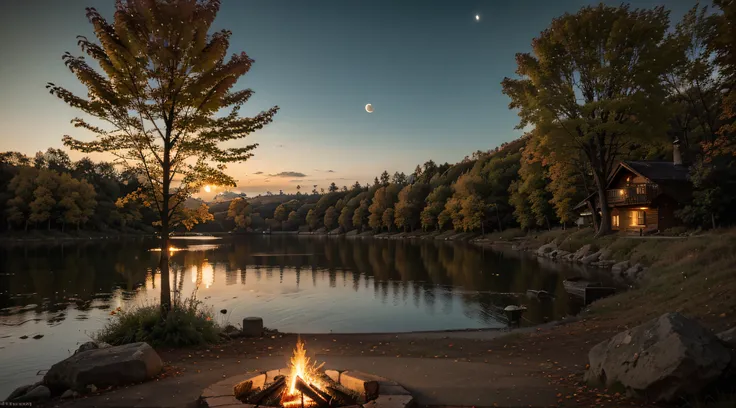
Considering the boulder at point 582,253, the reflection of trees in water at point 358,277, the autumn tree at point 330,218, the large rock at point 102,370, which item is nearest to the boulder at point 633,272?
the reflection of trees in water at point 358,277

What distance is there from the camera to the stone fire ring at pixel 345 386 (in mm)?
7875

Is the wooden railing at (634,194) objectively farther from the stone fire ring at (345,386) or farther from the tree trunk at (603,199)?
the stone fire ring at (345,386)

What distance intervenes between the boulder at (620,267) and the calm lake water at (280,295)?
2.82m

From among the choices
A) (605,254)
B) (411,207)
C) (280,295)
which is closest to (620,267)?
(605,254)

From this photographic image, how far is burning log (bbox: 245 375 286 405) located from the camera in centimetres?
826

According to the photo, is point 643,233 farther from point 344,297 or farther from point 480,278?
point 344,297

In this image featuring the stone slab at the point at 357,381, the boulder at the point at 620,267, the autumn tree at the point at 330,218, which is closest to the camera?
the stone slab at the point at 357,381

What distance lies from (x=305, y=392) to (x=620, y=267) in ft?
111

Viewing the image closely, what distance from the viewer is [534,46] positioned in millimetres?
41406

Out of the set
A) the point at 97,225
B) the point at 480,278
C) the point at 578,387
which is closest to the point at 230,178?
the point at 578,387

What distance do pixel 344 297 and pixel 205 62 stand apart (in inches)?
716

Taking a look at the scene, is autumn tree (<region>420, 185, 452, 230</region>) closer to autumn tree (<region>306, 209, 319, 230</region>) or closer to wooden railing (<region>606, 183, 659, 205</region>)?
wooden railing (<region>606, 183, 659, 205</region>)

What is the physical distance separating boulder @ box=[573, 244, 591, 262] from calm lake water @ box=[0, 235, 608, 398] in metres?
3.74

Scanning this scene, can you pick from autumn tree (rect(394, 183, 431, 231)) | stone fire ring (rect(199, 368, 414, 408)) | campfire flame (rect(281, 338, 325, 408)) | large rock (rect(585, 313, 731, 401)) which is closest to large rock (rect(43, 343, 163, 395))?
stone fire ring (rect(199, 368, 414, 408))
